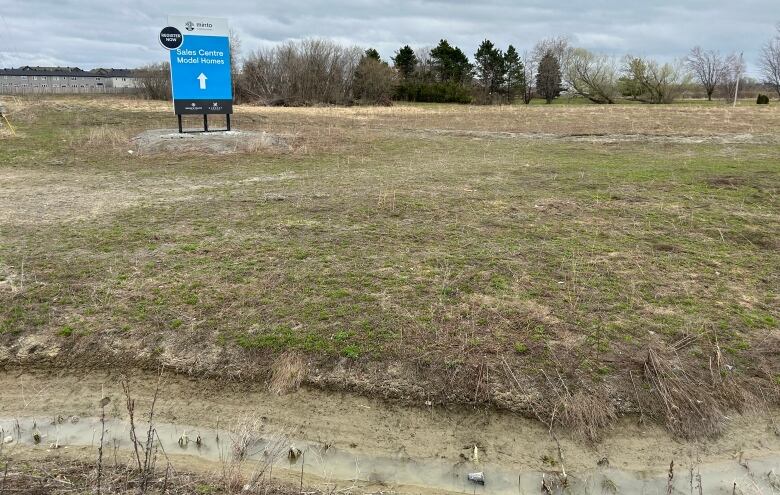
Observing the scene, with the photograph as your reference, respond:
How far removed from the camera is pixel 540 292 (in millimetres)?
5332

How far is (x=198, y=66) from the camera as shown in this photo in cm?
1480

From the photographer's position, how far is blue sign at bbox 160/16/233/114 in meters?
14.4

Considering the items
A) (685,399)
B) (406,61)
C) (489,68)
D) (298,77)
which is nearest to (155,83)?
(298,77)

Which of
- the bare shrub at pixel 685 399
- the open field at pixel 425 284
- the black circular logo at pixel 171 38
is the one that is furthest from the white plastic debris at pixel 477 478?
the black circular logo at pixel 171 38

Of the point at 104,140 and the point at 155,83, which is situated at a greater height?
the point at 155,83

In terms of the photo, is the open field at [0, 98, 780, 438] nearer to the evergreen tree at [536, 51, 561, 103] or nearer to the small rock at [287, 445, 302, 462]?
the small rock at [287, 445, 302, 462]

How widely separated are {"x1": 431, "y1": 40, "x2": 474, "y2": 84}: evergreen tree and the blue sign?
5562 centimetres

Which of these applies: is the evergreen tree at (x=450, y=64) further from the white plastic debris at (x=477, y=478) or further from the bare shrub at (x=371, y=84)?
the white plastic debris at (x=477, y=478)

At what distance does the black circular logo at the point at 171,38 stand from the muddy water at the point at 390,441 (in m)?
12.3

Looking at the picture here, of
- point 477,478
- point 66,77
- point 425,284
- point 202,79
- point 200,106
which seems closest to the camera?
point 477,478

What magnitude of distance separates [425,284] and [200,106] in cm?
1207

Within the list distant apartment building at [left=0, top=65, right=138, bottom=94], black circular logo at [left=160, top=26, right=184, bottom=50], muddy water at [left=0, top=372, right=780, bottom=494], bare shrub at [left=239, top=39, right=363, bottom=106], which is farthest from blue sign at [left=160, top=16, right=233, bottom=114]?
distant apartment building at [left=0, top=65, right=138, bottom=94]

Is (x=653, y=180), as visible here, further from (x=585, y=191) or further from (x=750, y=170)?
(x=750, y=170)

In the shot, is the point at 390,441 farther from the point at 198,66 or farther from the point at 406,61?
the point at 406,61
